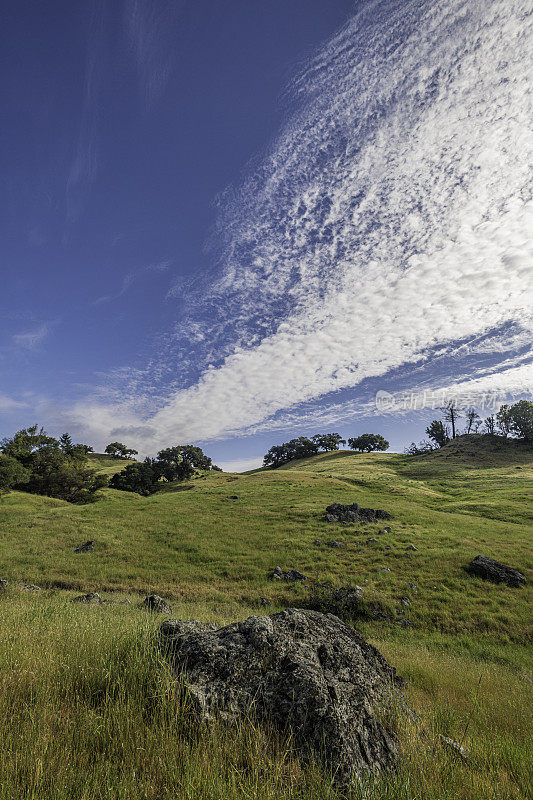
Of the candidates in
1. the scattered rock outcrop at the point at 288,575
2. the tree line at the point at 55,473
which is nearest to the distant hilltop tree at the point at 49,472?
the tree line at the point at 55,473

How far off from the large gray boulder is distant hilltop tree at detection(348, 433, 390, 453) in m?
130

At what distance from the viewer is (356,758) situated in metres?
3.62

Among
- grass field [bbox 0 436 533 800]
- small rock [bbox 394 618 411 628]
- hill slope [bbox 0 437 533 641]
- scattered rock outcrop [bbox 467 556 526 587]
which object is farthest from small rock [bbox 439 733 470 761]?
scattered rock outcrop [bbox 467 556 526 587]

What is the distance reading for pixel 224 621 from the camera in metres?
10.8

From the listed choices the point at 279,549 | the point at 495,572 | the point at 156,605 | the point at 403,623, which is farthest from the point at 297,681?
the point at 279,549

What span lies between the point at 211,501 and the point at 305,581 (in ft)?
86.0

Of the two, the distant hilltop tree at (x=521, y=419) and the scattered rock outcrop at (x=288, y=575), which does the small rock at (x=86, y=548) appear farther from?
the distant hilltop tree at (x=521, y=419)

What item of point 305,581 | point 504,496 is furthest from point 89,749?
point 504,496

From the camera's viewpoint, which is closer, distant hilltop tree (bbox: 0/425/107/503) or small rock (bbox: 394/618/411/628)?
small rock (bbox: 394/618/411/628)

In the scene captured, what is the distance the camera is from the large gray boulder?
382 centimetres

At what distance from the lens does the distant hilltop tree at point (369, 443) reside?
425 ft

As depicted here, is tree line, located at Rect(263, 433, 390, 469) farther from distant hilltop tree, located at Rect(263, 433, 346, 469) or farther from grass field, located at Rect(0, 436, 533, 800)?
grass field, located at Rect(0, 436, 533, 800)

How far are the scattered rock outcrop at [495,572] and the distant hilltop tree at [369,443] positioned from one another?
112492mm

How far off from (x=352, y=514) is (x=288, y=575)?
14418 millimetres
